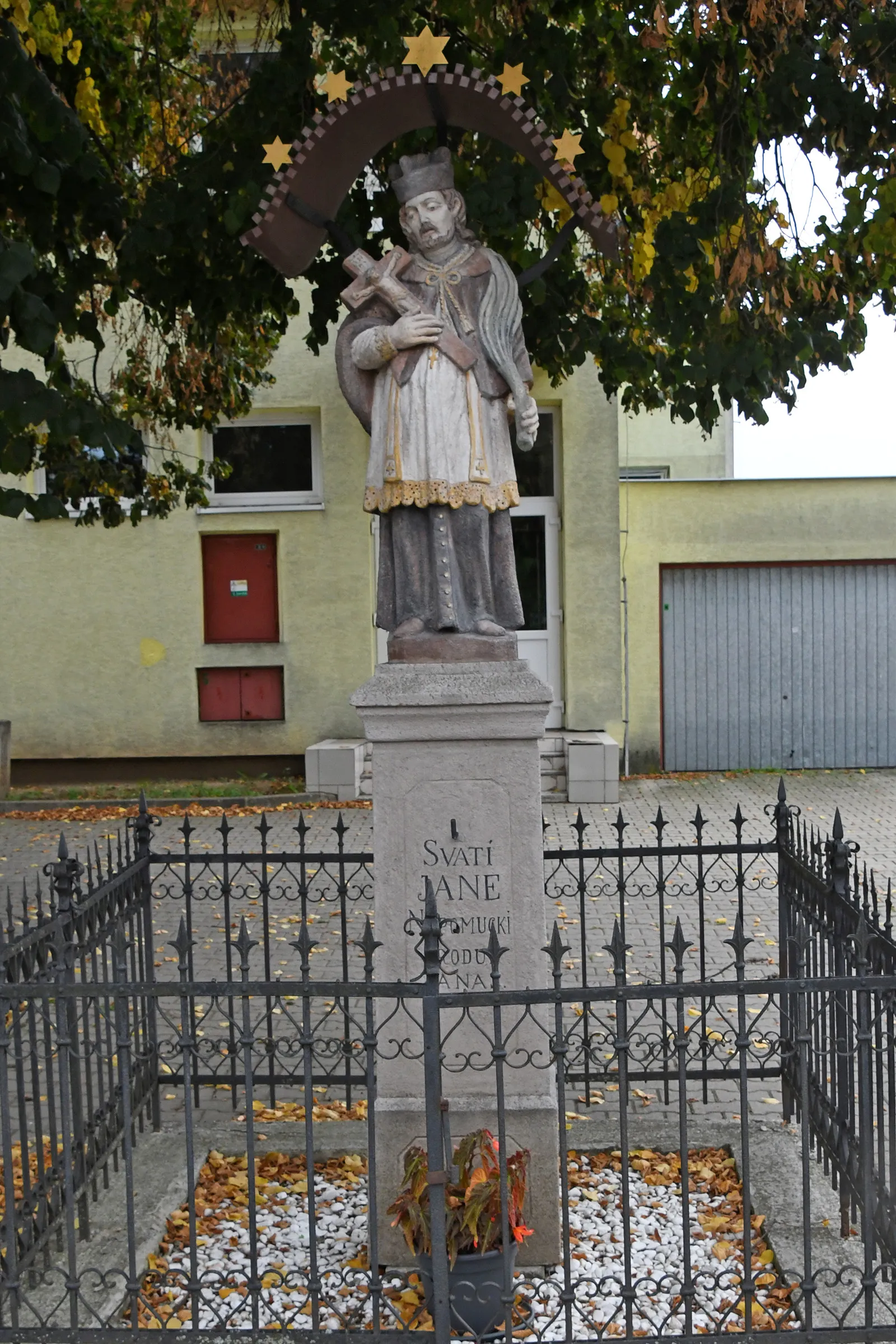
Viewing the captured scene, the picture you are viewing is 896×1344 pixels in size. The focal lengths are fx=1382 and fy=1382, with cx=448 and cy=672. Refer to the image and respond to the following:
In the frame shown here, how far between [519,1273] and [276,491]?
1244 centimetres

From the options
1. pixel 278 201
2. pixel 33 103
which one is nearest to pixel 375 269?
pixel 278 201

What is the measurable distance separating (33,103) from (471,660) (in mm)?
3272

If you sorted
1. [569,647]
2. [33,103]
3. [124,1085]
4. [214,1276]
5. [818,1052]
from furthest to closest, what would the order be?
1. [569,647]
2. [33,103]
3. [818,1052]
4. [214,1276]
5. [124,1085]

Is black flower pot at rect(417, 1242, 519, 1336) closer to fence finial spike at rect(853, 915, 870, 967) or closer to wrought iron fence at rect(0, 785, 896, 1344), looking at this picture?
wrought iron fence at rect(0, 785, 896, 1344)

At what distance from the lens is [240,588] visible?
16.1 meters

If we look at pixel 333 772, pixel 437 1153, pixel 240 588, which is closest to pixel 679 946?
pixel 437 1153

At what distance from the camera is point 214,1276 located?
4.65 meters

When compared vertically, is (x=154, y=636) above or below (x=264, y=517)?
below

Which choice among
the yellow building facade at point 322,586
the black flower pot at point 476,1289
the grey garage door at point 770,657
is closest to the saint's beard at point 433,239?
the black flower pot at point 476,1289

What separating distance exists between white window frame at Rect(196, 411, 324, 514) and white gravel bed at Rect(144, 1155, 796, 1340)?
11.4 metres

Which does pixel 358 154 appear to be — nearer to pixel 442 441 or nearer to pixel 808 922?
pixel 442 441

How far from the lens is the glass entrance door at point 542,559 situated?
16.0 meters

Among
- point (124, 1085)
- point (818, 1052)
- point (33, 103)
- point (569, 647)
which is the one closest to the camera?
point (124, 1085)

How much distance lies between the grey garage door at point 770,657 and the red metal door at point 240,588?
4679 mm
